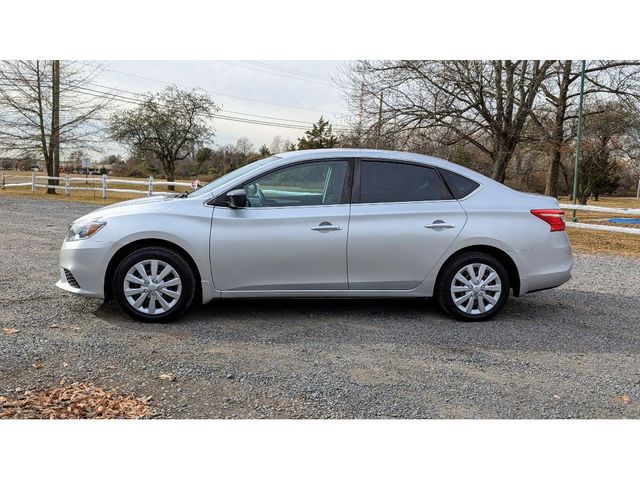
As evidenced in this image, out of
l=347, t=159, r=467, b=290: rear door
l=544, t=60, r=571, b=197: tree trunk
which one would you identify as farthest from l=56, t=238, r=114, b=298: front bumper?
l=544, t=60, r=571, b=197: tree trunk

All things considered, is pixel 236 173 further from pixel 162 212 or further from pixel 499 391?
pixel 499 391

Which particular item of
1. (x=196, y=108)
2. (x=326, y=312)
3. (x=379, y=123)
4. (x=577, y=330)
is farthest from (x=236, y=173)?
(x=196, y=108)

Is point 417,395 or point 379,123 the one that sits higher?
point 379,123

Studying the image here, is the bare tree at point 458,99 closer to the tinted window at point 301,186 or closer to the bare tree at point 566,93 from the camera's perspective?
the bare tree at point 566,93

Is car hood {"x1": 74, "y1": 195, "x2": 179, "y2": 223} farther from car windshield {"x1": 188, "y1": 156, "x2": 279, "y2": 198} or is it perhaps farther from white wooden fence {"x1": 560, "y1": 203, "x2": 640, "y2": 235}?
white wooden fence {"x1": 560, "y1": 203, "x2": 640, "y2": 235}

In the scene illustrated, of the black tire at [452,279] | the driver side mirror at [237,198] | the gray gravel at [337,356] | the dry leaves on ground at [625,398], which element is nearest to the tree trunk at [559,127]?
the gray gravel at [337,356]

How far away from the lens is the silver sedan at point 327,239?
4.82 meters

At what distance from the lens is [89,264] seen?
15.7 feet

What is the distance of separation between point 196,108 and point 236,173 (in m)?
38.2

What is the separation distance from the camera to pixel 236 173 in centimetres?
532

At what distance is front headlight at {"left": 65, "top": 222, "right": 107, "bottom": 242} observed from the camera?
4.84m

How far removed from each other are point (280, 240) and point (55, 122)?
92.6ft

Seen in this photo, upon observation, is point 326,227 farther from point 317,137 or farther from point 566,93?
point 317,137

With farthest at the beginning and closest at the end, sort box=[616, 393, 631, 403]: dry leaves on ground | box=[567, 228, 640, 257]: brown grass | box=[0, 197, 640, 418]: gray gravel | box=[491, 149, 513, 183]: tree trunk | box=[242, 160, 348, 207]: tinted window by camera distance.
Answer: box=[491, 149, 513, 183]: tree trunk < box=[567, 228, 640, 257]: brown grass < box=[242, 160, 348, 207]: tinted window < box=[616, 393, 631, 403]: dry leaves on ground < box=[0, 197, 640, 418]: gray gravel
